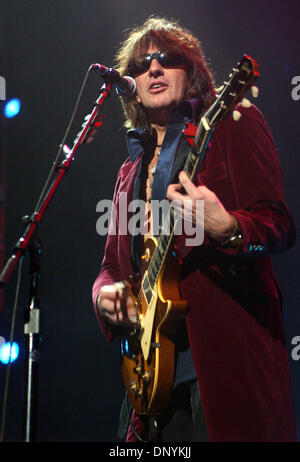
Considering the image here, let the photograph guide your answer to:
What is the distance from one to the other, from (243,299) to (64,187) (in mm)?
2455

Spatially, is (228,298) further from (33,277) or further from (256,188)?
(33,277)

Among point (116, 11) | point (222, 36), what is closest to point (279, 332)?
point (222, 36)

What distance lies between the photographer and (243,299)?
1.66m

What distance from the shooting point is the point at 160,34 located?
2416 millimetres

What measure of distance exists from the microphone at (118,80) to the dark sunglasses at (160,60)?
278 mm

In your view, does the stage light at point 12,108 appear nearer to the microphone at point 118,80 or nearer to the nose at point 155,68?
the nose at point 155,68

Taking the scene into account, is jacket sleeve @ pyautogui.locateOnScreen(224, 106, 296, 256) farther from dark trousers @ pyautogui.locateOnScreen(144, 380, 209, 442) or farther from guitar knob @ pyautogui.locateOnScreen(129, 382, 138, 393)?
guitar knob @ pyautogui.locateOnScreen(129, 382, 138, 393)

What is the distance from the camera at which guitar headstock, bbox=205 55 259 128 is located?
157cm

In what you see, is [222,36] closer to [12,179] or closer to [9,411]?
[12,179]

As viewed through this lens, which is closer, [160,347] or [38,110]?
[160,347]

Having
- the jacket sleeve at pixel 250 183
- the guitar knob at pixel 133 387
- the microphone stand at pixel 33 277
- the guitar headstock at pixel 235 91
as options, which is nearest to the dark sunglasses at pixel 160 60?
the microphone stand at pixel 33 277

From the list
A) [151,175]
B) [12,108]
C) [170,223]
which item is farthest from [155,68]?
[12,108]

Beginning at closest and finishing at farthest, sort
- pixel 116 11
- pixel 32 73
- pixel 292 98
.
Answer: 1. pixel 292 98
2. pixel 116 11
3. pixel 32 73

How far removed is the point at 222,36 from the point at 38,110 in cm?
152
